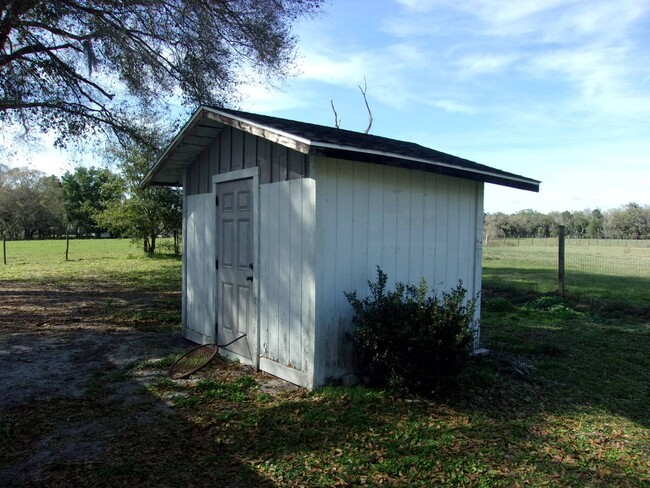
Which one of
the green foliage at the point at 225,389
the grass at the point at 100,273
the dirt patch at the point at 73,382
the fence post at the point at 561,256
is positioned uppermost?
the fence post at the point at 561,256

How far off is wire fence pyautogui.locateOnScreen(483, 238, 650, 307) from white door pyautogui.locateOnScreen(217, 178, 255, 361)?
854cm

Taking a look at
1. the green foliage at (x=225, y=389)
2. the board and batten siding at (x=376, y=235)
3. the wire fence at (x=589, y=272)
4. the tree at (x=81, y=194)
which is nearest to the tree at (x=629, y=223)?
the wire fence at (x=589, y=272)

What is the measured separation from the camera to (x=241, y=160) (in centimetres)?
598

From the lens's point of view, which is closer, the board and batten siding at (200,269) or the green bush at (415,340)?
the green bush at (415,340)

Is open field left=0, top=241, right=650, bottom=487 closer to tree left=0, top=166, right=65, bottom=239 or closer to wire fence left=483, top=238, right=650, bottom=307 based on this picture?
wire fence left=483, top=238, right=650, bottom=307

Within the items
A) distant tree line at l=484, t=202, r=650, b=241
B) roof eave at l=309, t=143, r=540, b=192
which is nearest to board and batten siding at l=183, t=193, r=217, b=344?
roof eave at l=309, t=143, r=540, b=192

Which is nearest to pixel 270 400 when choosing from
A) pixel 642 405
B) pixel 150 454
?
pixel 150 454

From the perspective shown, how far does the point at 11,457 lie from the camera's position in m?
3.45

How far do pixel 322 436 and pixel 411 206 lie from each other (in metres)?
3.03

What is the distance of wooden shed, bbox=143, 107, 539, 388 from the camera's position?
193 inches

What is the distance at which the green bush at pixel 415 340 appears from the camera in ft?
14.8

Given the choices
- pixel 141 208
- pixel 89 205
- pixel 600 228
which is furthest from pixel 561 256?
pixel 600 228

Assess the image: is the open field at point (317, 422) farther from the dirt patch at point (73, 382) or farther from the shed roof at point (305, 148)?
the shed roof at point (305, 148)

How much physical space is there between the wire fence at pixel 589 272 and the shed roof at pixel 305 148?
21.4 ft
